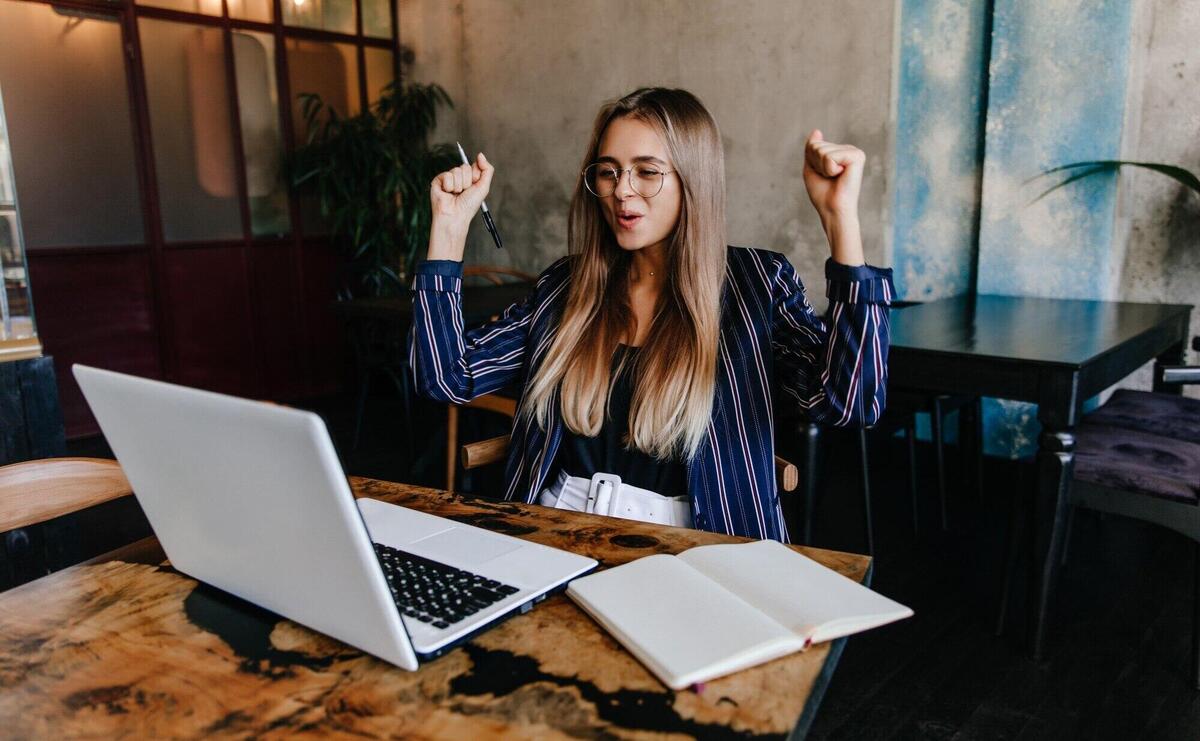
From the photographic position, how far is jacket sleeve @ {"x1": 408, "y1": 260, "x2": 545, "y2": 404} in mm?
1501

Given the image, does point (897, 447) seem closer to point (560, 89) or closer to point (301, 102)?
point (560, 89)

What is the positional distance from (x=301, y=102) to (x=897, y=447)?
3991 mm

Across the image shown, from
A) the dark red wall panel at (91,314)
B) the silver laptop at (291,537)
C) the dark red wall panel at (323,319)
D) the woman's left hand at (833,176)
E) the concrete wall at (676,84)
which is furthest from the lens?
the dark red wall panel at (323,319)

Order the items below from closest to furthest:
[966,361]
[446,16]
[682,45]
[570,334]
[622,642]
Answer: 1. [622,642]
2. [570,334]
3. [966,361]
4. [682,45]
5. [446,16]

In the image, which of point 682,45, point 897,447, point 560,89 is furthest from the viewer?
point 560,89

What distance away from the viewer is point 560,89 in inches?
197

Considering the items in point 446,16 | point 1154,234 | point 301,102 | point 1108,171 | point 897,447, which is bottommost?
point 897,447

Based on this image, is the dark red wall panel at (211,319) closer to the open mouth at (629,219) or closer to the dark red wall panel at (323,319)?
the dark red wall panel at (323,319)

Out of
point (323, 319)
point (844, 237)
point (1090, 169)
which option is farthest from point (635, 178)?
point (323, 319)

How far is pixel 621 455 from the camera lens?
1.49 m

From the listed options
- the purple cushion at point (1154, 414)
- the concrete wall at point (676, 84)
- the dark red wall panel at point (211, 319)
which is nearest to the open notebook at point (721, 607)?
the purple cushion at point (1154, 414)

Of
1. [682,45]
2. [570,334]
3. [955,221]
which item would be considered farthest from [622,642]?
[682,45]

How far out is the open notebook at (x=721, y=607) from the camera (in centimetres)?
74

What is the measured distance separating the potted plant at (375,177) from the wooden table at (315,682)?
4151 millimetres
